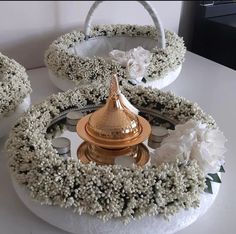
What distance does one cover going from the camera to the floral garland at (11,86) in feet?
2.25

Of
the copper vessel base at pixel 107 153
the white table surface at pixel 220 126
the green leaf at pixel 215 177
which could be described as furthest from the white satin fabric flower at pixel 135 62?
the green leaf at pixel 215 177

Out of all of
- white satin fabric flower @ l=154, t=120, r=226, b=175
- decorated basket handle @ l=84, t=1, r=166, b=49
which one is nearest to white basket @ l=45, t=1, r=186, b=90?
decorated basket handle @ l=84, t=1, r=166, b=49

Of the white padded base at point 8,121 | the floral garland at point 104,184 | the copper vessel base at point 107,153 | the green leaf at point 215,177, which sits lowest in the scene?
the white padded base at point 8,121

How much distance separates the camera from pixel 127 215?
0.44 m

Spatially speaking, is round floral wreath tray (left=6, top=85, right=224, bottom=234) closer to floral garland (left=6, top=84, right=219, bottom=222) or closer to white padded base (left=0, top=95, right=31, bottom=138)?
floral garland (left=6, top=84, right=219, bottom=222)

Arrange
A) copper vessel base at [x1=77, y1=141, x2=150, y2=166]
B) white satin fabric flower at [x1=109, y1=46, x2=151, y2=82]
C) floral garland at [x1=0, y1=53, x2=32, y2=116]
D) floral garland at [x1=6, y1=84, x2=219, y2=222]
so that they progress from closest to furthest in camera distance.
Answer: floral garland at [x1=6, y1=84, x2=219, y2=222] → copper vessel base at [x1=77, y1=141, x2=150, y2=166] → floral garland at [x1=0, y1=53, x2=32, y2=116] → white satin fabric flower at [x1=109, y1=46, x2=151, y2=82]

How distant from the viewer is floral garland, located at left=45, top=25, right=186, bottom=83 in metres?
0.86

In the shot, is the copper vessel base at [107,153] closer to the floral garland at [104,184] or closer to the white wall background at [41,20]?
the floral garland at [104,184]

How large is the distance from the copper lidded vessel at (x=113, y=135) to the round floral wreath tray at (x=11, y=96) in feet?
0.54

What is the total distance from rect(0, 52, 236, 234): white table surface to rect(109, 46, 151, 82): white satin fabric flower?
15 cm

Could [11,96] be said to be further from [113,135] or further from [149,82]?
[149,82]

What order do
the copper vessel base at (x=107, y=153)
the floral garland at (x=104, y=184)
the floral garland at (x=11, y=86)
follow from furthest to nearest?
1. the floral garland at (x=11, y=86)
2. the copper vessel base at (x=107, y=153)
3. the floral garland at (x=104, y=184)

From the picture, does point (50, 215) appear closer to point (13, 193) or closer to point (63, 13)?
point (13, 193)

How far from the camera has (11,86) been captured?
71cm
